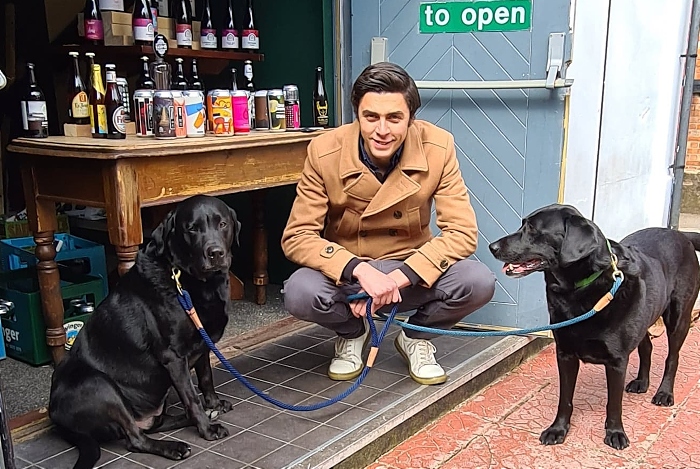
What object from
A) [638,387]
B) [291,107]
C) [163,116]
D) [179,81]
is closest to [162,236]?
[163,116]

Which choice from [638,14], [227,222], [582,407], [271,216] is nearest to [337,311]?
[227,222]

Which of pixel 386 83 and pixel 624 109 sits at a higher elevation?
pixel 386 83

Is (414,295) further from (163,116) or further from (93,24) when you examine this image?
(93,24)

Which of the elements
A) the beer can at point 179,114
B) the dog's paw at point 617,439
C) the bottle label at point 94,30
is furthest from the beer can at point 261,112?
the dog's paw at point 617,439

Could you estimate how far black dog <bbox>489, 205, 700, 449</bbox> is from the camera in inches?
81.6

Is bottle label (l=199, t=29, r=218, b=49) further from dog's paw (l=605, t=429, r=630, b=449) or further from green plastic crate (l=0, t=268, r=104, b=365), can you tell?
dog's paw (l=605, t=429, r=630, b=449)

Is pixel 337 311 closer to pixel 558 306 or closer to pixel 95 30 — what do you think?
pixel 558 306

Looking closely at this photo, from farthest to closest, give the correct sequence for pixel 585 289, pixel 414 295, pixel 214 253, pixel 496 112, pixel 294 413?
pixel 496 112 < pixel 414 295 < pixel 294 413 < pixel 585 289 < pixel 214 253

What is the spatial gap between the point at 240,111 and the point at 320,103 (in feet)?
1.83

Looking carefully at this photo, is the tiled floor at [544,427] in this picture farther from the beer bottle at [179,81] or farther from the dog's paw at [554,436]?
the beer bottle at [179,81]

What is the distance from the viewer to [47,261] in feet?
8.42

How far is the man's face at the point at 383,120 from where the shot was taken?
230 centimetres

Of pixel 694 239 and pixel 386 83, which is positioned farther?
pixel 694 239

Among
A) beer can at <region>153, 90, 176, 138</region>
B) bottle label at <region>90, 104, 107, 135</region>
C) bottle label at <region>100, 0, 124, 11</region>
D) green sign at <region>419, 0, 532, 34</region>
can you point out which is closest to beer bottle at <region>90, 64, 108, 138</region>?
bottle label at <region>90, 104, 107, 135</region>
